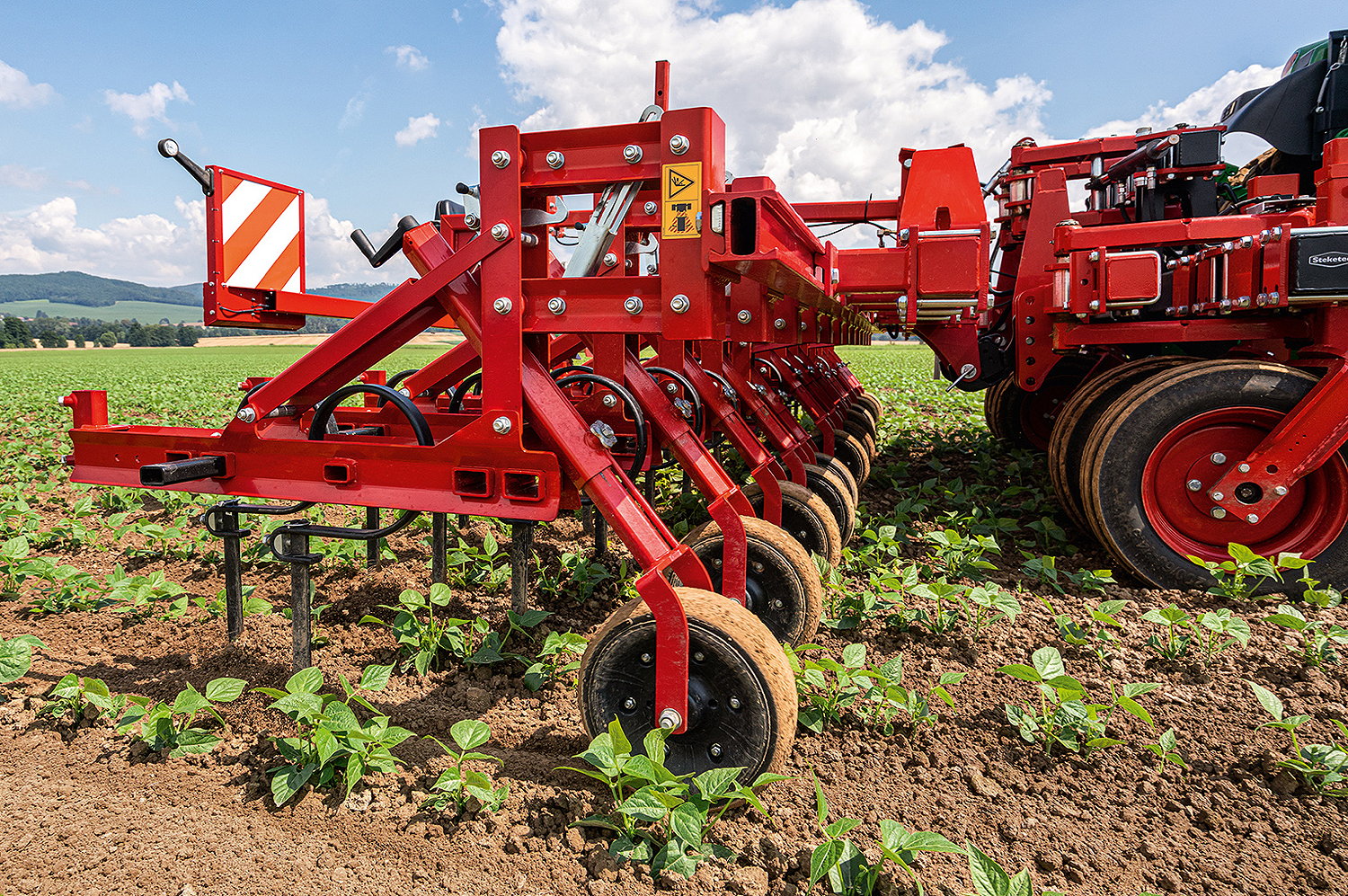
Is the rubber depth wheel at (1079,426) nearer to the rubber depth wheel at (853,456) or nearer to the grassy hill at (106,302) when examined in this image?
the rubber depth wheel at (853,456)

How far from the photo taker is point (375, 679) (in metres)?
2.38

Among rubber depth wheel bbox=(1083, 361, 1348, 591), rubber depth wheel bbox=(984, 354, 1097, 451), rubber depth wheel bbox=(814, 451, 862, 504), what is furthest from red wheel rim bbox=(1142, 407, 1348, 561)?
rubber depth wheel bbox=(984, 354, 1097, 451)

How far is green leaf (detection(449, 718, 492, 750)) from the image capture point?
2113mm

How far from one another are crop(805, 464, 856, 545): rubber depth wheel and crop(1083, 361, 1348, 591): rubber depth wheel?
4.00 feet

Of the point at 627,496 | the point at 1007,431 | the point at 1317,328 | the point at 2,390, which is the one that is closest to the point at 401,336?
the point at 627,496

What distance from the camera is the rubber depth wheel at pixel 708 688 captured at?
2086 mm

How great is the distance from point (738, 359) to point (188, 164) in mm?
2946

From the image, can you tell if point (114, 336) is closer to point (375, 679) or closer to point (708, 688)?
point (375, 679)

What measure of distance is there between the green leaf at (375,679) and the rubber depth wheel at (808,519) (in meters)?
1.90

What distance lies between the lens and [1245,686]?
277 centimetres

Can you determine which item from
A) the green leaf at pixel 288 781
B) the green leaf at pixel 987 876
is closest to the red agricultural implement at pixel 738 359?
the green leaf at pixel 987 876

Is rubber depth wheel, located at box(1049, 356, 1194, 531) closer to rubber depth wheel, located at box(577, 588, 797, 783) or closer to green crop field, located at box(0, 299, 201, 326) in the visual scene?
rubber depth wheel, located at box(577, 588, 797, 783)

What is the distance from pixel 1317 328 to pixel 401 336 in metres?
4.01

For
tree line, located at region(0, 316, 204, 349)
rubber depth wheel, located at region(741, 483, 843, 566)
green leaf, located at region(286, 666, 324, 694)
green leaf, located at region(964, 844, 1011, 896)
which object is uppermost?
tree line, located at region(0, 316, 204, 349)
